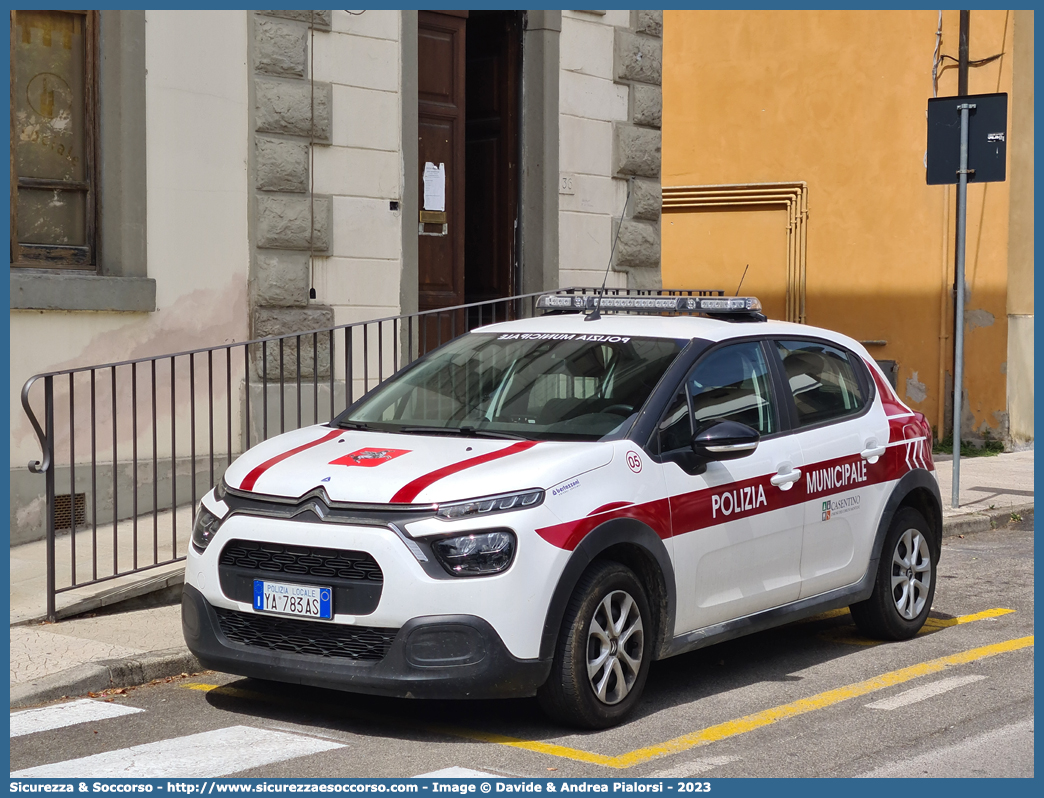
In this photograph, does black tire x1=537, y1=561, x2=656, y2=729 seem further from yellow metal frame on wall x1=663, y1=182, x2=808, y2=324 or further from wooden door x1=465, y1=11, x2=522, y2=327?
yellow metal frame on wall x1=663, y1=182, x2=808, y2=324

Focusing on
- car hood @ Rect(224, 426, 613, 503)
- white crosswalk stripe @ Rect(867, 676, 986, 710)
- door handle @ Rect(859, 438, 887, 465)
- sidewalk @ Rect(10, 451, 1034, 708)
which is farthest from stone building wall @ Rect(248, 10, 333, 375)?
white crosswalk stripe @ Rect(867, 676, 986, 710)

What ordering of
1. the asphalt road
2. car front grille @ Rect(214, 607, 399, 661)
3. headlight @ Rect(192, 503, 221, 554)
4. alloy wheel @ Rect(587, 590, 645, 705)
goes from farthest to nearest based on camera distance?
headlight @ Rect(192, 503, 221, 554) → alloy wheel @ Rect(587, 590, 645, 705) → car front grille @ Rect(214, 607, 399, 661) → the asphalt road

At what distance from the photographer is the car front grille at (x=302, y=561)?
5.45m

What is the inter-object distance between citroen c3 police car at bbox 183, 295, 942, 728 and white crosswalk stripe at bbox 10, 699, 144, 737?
559 millimetres

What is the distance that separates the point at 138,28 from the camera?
9.95 m

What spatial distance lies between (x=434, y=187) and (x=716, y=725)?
24.9ft

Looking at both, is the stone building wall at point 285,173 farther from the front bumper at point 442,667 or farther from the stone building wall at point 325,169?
the front bumper at point 442,667

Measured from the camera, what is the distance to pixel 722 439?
6184mm

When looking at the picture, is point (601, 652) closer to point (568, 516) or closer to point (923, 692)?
point (568, 516)

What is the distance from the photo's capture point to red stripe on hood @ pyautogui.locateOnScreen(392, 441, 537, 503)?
216 inches

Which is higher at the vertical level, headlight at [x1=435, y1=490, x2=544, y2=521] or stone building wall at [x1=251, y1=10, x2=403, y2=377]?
stone building wall at [x1=251, y1=10, x2=403, y2=377]

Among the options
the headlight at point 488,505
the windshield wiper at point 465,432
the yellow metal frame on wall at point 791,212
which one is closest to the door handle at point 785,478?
the windshield wiper at point 465,432

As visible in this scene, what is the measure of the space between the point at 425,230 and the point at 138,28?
11.0 ft

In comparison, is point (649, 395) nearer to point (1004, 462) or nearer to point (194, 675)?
point (194, 675)
